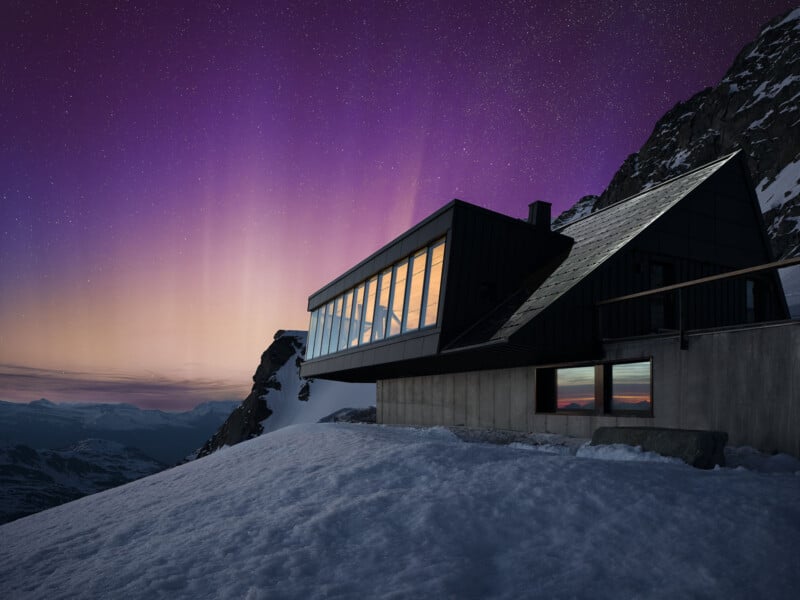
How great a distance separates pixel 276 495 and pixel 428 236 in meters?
9.66

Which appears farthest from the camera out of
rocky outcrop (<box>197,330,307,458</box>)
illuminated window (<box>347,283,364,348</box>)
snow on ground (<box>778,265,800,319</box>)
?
rocky outcrop (<box>197,330,307,458</box>)

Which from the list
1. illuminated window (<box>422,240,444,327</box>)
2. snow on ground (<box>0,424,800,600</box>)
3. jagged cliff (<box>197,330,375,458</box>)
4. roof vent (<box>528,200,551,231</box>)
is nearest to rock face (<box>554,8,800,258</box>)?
roof vent (<box>528,200,551,231</box>)

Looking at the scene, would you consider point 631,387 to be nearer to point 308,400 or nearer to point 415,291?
point 415,291

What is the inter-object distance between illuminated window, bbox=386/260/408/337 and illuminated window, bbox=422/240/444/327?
1.70 m

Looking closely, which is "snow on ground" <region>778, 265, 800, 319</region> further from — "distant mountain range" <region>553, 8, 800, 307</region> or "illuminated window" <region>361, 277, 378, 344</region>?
"distant mountain range" <region>553, 8, 800, 307</region>

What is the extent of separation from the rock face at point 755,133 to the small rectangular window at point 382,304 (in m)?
60.8

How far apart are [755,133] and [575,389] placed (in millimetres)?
110045

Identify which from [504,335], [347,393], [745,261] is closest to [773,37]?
[347,393]

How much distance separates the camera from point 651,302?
46.7 feet

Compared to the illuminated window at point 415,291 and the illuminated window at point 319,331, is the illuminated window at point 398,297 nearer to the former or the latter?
the illuminated window at point 415,291

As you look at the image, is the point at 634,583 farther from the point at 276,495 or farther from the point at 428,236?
the point at 428,236

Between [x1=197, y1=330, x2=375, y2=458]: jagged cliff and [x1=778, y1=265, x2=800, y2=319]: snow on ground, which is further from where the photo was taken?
[x1=197, y1=330, x2=375, y2=458]: jagged cliff

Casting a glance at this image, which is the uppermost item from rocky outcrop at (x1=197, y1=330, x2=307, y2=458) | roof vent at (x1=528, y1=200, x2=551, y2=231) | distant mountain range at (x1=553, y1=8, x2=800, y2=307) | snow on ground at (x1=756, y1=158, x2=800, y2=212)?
distant mountain range at (x1=553, y1=8, x2=800, y2=307)

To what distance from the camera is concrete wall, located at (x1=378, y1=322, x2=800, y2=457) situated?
8828mm
